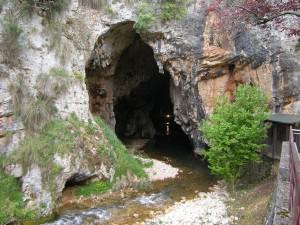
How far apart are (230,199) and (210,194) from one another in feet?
3.60

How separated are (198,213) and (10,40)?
10.2 metres

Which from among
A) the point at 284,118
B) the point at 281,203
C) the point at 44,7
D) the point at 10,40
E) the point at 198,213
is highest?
the point at 44,7

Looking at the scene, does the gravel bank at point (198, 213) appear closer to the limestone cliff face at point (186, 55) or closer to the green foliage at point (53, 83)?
the limestone cliff face at point (186, 55)

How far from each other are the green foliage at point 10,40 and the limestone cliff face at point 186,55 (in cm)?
29

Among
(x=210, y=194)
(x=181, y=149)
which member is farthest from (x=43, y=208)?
(x=181, y=149)

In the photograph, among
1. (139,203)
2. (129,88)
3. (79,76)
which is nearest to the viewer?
(139,203)

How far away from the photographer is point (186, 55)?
19672 millimetres

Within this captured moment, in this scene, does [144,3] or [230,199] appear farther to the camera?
[144,3]

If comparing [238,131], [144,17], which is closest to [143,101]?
[144,17]

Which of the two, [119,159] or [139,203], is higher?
[119,159]

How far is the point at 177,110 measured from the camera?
23.0 m

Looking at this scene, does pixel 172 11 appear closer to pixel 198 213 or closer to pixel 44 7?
pixel 44 7

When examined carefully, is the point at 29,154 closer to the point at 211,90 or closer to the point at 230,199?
the point at 230,199

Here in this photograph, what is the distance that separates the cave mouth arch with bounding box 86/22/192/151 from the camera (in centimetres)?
2183
